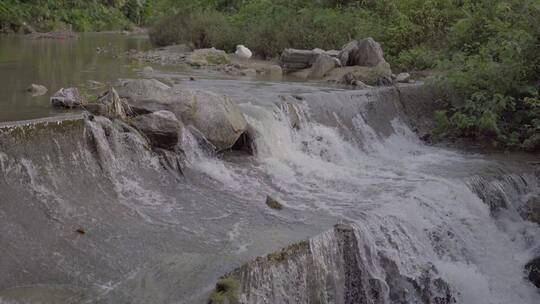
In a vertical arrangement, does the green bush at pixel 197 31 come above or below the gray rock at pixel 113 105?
below

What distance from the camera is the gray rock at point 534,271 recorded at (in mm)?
6707

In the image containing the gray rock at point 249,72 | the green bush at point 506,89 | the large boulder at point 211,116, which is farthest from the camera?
the gray rock at point 249,72

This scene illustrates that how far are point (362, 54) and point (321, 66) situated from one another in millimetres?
1164

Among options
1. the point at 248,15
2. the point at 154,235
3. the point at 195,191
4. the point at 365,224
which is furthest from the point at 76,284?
the point at 248,15

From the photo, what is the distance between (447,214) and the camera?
7.09 meters

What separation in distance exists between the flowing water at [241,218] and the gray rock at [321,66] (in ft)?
17.2

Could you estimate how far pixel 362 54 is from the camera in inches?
582

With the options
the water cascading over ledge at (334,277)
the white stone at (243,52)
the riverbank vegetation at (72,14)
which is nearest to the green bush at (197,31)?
the white stone at (243,52)

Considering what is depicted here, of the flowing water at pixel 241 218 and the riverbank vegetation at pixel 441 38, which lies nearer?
the flowing water at pixel 241 218

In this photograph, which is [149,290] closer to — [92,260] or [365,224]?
[92,260]

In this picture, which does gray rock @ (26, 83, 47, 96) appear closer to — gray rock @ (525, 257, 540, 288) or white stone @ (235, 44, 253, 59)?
gray rock @ (525, 257, 540, 288)

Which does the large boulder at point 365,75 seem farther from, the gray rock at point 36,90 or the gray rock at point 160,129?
the gray rock at point 160,129

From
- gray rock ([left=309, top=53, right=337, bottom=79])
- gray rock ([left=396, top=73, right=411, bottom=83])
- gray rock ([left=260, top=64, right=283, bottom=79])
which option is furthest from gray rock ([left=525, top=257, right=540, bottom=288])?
gray rock ([left=260, top=64, right=283, bottom=79])

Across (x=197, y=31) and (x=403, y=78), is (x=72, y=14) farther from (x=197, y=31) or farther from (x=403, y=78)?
(x=403, y=78)
